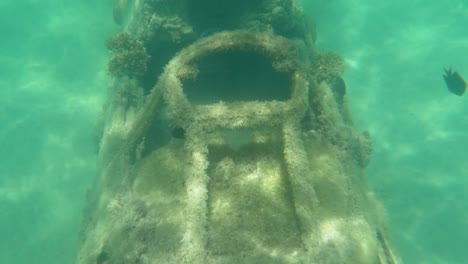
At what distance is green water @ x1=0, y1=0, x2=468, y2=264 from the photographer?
893 centimetres

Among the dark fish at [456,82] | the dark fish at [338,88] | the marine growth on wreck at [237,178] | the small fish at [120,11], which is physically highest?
the small fish at [120,11]

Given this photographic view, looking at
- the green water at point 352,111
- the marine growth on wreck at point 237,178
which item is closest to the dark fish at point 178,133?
the marine growth on wreck at point 237,178

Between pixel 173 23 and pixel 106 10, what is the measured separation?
8.25 meters

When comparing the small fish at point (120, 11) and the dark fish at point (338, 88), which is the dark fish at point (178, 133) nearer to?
the dark fish at point (338, 88)

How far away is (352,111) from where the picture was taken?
10.9 meters

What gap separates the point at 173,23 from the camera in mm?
7758

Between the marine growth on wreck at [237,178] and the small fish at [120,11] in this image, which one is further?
the small fish at [120,11]

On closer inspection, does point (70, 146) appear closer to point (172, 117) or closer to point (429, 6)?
point (172, 117)

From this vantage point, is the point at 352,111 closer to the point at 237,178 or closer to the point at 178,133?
the point at 178,133

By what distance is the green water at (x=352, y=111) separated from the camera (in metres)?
8.93

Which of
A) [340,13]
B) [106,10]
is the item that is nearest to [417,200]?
[340,13]

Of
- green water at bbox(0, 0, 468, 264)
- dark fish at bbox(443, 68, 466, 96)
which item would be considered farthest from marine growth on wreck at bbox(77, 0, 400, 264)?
dark fish at bbox(443, 68, 466, 96)

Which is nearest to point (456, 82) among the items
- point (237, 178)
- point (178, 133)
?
point (237, 178)

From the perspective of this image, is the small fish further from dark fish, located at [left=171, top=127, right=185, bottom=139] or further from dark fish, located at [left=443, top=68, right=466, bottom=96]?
dark fish, located at [left=443, top=68, right=466, bottom=96]
